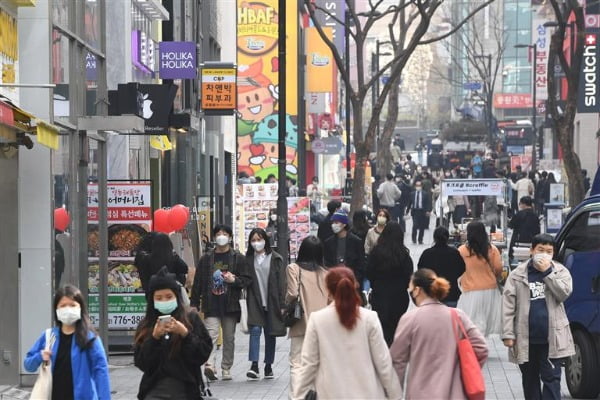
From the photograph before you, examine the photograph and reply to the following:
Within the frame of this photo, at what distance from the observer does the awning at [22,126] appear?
12211 millimetres

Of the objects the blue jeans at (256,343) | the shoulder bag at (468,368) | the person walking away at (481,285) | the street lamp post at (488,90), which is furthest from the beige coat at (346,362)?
the street lamp post at (488,90)

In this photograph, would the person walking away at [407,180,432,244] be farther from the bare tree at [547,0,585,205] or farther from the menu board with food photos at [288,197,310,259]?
the menu board with food photos at [288,197,310,259]

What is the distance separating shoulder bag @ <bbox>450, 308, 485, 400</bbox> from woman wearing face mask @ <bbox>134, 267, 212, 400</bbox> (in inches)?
61.5

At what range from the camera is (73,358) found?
8641 millimetres

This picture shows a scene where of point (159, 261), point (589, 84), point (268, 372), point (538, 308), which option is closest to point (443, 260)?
point (268, 372)

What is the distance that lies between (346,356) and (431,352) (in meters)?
0.59

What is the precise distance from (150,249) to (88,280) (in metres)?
1.61

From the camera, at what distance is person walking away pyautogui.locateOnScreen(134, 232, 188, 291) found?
1520cm

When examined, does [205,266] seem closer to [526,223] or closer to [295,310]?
[295,310]

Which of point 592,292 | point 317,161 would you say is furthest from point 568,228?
point 317,161

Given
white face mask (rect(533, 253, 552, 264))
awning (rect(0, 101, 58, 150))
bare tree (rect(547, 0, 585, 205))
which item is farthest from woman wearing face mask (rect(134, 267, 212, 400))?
bare tree (rect(547, 0, 585, 205))

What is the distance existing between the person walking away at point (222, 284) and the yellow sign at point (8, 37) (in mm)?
2858

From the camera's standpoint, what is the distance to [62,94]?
15766mm

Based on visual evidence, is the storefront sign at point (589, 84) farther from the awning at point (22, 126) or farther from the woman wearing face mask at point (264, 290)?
the awning at point (22, 126)
